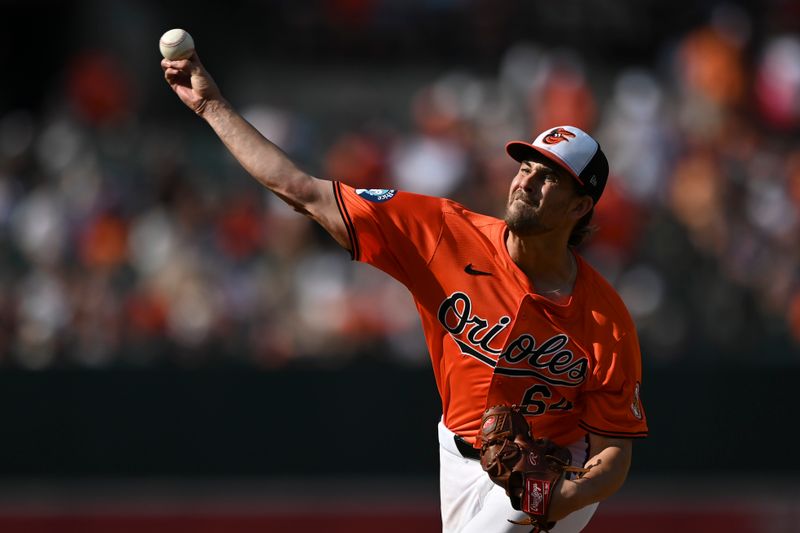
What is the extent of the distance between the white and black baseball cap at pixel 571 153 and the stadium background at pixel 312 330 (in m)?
5.20

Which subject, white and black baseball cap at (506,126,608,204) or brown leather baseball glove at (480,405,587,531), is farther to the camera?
white and black baseball cap at (506,126,608,204)

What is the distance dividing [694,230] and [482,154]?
6.28ft

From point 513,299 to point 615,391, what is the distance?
0.53 m

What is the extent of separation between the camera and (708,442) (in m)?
10.6

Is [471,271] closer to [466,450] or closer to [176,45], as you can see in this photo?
[466,450]

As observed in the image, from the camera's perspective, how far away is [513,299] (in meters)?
5.42

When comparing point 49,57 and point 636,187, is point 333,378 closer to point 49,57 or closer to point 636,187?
point 636,187

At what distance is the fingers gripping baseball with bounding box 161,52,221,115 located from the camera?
5.45 metres

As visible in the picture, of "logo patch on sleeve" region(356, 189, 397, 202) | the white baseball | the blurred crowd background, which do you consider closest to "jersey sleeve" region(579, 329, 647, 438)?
"logo patch on sleeve" region(356, 189, 397, 202)

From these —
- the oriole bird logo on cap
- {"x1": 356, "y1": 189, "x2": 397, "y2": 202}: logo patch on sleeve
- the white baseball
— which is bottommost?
{"x1": 356, "y1": 189, "x2": 397, "y2": 202}: logo patch on sleeve

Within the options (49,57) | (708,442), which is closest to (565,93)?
(708,442)

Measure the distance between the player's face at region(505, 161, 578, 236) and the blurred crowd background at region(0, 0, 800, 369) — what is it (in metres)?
5.24

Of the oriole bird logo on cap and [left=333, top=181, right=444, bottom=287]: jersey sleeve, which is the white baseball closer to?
[left=333, top=181, right=444, bottom=287]: jersey sleeve

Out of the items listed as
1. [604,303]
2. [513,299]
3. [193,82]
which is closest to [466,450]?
[513,299]
